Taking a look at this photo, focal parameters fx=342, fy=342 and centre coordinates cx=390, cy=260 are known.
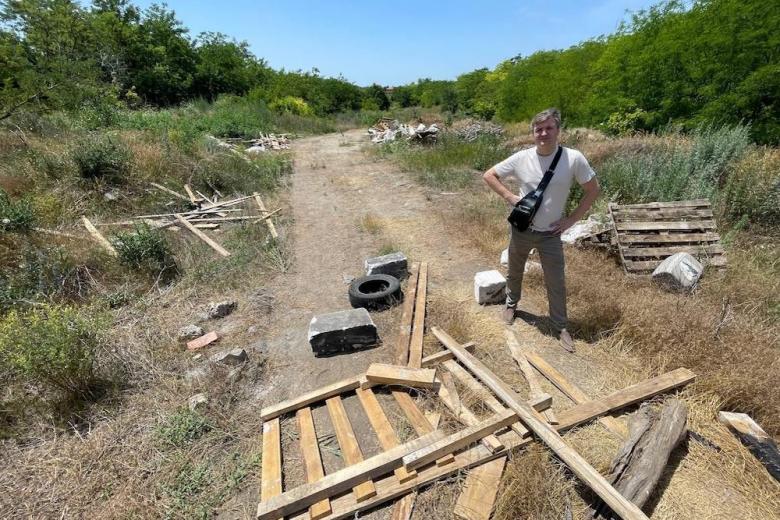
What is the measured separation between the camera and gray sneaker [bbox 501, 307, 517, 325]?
3.82m

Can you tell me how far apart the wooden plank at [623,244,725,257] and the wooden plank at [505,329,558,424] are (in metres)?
2.25

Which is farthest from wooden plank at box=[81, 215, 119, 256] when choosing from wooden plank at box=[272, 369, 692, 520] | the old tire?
wooden plank at box=[272, 369, 692, 520]

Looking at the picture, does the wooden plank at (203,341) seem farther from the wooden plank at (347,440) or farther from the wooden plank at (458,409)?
the wooden plank at (458,409)

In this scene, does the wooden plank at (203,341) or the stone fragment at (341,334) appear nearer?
the stone fragment at (341,334)

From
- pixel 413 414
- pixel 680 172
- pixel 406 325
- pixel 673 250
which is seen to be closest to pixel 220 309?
pixel 406 325

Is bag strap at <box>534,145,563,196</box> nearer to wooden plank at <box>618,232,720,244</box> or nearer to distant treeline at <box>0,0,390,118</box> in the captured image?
wooden plank at <box>618,232,720,244</box>

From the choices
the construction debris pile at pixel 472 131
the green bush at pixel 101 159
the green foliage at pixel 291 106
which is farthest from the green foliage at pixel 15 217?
the green foliage at pixel 291 106

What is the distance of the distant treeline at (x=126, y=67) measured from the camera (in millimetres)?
6398

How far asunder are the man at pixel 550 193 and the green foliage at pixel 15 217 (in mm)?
6350

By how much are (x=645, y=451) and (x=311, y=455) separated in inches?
88.9

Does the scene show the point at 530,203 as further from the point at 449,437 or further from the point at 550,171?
the point at 449,437

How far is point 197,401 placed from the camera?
2.93 metres

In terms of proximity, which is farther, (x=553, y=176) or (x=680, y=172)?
(x=680, y=172)

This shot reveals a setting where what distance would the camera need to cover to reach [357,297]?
424cm
